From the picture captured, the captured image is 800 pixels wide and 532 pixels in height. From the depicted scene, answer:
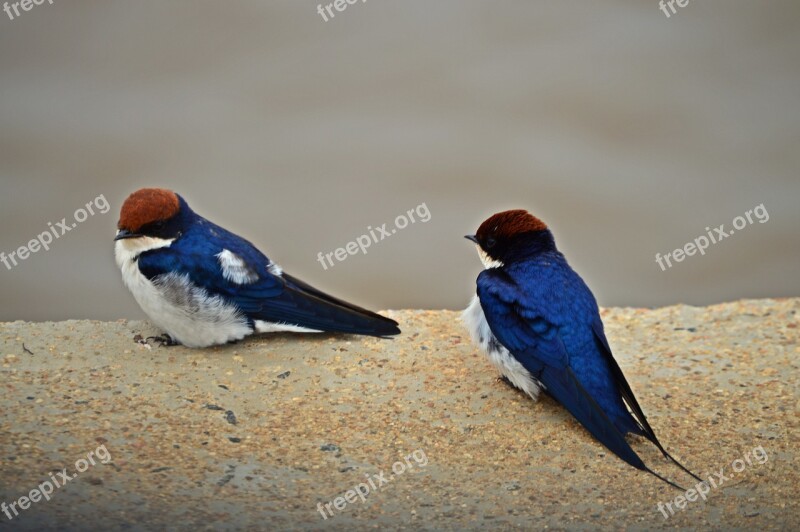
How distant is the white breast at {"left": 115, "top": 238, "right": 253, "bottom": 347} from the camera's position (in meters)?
4.85

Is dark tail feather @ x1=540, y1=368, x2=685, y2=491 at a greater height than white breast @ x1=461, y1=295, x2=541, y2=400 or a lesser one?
lesser

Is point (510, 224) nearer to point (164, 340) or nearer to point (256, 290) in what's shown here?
point (256, 290)

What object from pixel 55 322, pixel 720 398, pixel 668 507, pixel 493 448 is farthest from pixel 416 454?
pixel 55 322

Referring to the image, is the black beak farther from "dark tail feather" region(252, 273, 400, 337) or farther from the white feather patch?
"dark tail feather" region(252, 273, 400, 337)

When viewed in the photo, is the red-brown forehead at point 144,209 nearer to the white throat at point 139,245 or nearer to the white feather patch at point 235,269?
the white throat at point 139,245

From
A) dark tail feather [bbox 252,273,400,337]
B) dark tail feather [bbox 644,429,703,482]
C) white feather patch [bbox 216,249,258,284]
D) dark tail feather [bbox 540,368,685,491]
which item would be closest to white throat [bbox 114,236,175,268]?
white feather patch [bbox 216,249,258,284]

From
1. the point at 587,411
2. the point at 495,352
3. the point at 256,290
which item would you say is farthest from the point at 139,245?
the point at 587,411

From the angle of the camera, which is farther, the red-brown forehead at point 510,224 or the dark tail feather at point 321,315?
the dark tail feather at point 321,315

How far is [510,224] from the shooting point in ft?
15.8

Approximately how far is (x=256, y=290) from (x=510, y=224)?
1.22 meters

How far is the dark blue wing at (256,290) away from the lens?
16.0ft

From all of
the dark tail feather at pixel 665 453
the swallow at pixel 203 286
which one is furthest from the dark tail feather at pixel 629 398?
the swallow at pixel 203 286

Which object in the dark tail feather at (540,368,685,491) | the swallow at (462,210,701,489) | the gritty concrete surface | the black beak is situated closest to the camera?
the gritty concrete surface

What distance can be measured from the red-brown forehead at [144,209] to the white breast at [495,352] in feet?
4.78
